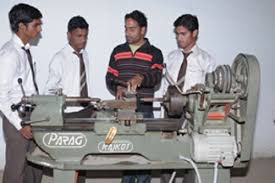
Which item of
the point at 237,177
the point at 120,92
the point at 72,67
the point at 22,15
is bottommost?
the point at 237,177

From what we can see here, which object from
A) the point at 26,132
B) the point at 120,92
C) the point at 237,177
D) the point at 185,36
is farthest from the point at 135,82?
the point at 237,177

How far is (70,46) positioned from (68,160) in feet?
4.06

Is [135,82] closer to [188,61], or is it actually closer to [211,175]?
[188,61]

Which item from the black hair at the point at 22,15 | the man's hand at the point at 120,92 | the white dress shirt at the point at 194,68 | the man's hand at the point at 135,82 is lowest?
the man's hand at the point at 120,92

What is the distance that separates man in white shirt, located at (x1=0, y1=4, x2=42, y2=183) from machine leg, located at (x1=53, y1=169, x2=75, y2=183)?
47 cm

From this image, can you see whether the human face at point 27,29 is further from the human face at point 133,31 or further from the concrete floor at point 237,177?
the concrete floor at point 237,177

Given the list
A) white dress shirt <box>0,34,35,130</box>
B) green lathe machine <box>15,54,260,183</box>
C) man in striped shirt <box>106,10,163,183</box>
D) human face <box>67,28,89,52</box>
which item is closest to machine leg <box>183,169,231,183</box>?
green lathe machine <box>15,54,260,183</box>

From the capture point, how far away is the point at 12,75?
253cm

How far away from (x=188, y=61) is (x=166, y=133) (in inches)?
38.9

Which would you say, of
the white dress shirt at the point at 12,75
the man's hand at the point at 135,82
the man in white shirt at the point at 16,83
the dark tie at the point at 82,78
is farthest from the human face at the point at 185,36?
the white dress shirt at the point at 12,75

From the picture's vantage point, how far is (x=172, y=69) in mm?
3150

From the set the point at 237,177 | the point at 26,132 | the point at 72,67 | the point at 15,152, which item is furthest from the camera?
the point at 237,177

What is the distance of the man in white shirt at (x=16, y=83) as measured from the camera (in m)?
2.50

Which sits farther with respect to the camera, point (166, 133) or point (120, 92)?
point (120, 92)
